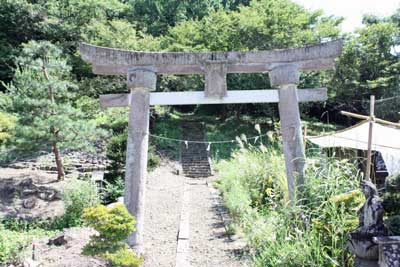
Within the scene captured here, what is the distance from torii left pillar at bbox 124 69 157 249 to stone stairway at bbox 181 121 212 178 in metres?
8.15

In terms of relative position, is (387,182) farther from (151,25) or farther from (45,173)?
(151,25)

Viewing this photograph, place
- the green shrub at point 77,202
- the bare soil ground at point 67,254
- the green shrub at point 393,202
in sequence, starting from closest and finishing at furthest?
1. the green shrub at point 393,202
2. the bare soil ground at point 67,254
3. the green shrub at point 77,202

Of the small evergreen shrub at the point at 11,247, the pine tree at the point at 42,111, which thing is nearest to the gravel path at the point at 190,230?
the small evergreen shrub at the point at 11,247

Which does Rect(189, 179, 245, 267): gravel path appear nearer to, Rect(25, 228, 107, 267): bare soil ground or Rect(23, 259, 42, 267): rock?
Rect(25, 228, 107, 267): bare soil ground

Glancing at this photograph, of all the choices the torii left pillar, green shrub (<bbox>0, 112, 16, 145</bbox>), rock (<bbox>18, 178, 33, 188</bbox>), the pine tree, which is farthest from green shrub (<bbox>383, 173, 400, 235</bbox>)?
green shrub (<bbox>0, 112, 16, 145</bbox>)

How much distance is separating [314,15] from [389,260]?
17.6 metres

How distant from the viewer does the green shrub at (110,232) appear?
359 centimetres

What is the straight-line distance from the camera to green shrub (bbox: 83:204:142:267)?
359 cm

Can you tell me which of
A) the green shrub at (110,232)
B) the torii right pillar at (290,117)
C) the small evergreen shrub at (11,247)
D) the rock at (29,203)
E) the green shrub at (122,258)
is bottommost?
the rock at (29,203)

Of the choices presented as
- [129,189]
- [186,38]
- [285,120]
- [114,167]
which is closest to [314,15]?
[186,38]

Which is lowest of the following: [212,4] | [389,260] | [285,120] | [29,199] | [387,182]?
[29,199]

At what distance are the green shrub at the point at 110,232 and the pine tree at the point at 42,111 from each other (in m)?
4.90

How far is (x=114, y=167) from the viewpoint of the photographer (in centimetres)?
941

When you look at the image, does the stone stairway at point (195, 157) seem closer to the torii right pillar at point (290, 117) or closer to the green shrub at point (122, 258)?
the torii right pillar at point (290, 117)
